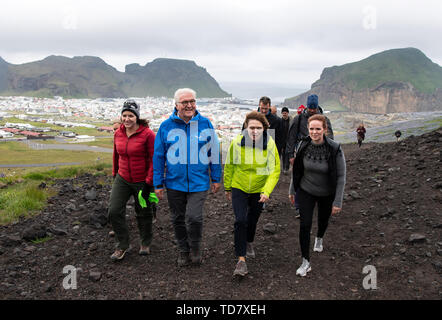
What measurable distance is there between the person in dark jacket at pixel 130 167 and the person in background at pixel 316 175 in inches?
95.1

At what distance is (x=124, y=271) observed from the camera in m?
4.68

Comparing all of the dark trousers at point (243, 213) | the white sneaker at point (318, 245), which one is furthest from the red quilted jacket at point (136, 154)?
the white sneaker at point (318, 245)

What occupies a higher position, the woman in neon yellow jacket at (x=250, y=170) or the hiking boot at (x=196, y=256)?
the woman in neon yellow jacket at (x=250, y=170)

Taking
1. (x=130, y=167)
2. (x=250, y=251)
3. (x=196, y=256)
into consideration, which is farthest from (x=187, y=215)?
(x=250, y=251)

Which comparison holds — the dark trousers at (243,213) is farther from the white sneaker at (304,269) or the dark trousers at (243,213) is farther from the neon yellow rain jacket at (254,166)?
the white sneaker at (304,269)

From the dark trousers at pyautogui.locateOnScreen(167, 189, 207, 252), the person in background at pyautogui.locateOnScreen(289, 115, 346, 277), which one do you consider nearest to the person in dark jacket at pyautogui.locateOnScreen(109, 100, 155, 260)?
the dark trousers at pyautogui.locateOnScreen(167, 189, 207, 252)

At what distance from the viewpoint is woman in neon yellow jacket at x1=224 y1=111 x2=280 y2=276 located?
4.53 meters

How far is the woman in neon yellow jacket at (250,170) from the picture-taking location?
14.9 ft

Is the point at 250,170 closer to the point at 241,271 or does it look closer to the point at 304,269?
the point at 241,271

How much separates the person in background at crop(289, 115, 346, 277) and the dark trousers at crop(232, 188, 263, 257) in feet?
2.36

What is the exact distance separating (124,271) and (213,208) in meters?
3.66

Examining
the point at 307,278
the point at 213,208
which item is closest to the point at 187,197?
the point at 307,278

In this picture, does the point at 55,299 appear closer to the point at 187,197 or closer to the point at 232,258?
the point at 187,197

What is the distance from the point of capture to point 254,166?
4.56 m
